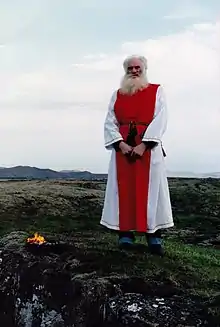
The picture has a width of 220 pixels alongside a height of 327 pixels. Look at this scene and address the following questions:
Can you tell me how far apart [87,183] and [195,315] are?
429 inches

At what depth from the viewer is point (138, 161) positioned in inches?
281

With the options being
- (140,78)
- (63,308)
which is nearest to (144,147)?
(140,78)

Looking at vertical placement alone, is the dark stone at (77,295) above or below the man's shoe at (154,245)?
below

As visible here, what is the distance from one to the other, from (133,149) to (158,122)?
387mm

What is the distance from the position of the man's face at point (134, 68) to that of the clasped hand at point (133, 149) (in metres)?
0.74

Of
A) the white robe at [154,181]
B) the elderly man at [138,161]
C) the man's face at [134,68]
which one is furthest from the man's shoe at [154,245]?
the man's face at [134,68]

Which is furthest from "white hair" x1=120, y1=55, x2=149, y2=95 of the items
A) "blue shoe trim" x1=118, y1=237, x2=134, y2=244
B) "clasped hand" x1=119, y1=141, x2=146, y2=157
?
"blue shoe trim" x1=118, y1=237, x2=134, y2=244

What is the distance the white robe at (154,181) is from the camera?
707cm

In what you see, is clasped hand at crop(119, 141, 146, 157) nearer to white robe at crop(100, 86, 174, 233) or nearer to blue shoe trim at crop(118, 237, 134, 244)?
white robe at crop(100, 86, 174, 233)

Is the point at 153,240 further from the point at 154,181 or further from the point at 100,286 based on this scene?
the point at 100,286

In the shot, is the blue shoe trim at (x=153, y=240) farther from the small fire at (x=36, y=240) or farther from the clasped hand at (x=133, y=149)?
the small fire at (x=36, y=240)

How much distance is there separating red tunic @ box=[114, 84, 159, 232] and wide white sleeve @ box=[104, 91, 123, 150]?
71 millimetres

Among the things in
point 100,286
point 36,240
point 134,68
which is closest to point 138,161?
point 134,68

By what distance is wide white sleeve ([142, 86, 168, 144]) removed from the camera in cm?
702
